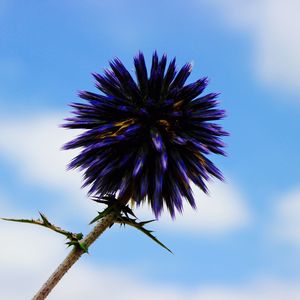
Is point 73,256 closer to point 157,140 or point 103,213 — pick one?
point 103,213

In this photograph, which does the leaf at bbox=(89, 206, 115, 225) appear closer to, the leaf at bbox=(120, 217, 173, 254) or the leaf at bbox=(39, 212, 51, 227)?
the leaf at bbox=(120, 217, 173, 254)

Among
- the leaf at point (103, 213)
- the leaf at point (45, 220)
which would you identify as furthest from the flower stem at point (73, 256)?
the leaf at point (45, 220)

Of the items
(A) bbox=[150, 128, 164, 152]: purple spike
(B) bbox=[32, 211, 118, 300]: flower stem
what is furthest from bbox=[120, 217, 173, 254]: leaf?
(A) bbox=[150, 128, 164, 152]: purple spike

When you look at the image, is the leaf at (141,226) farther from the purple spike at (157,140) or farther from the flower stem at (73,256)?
the purple spike at (157,140)

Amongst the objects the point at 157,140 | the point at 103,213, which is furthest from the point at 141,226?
the point at 157,140

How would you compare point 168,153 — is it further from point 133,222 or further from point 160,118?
point 133,222

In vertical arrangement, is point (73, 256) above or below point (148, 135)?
below

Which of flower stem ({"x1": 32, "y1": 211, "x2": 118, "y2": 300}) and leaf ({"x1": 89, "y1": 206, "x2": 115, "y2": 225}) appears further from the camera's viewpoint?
leaf ({"x1": 89, "y1": 206, "x2": 115, "y2": 225})
